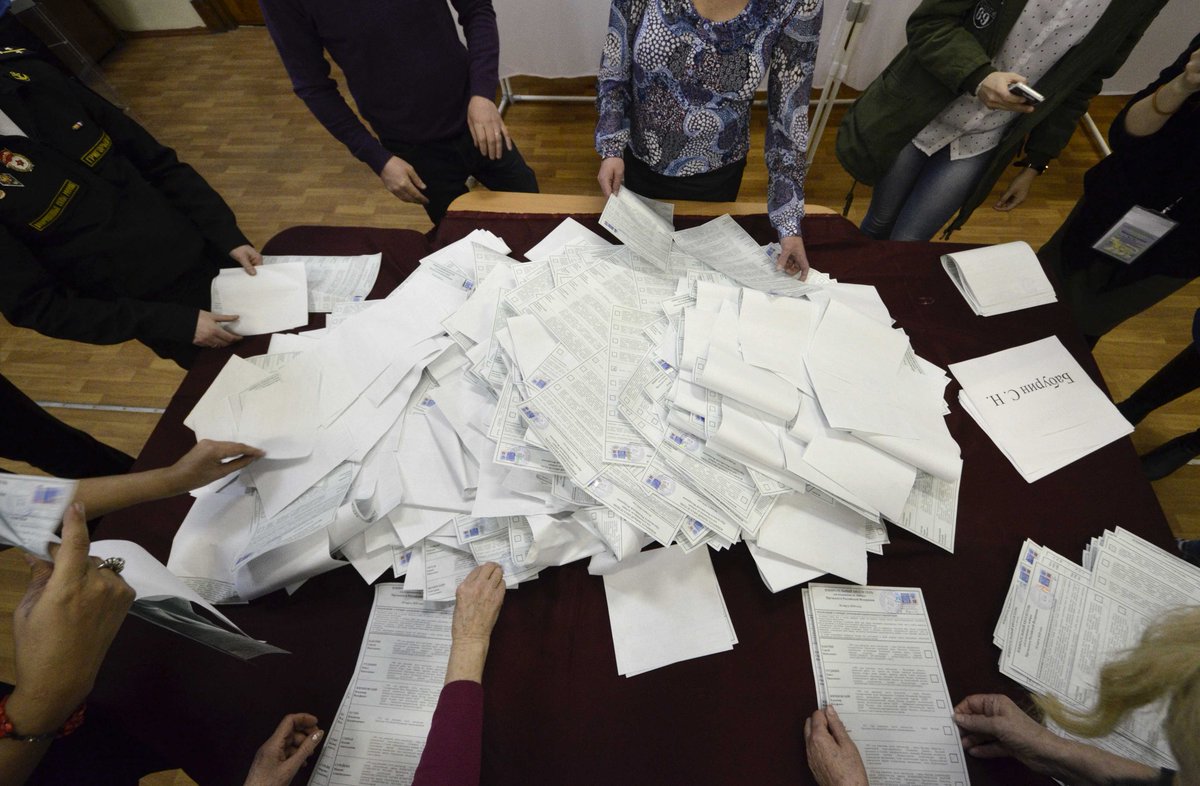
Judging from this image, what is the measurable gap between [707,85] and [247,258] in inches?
45.7

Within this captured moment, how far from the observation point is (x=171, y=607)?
0.68 m

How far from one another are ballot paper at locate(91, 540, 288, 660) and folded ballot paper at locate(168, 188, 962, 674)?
103mm

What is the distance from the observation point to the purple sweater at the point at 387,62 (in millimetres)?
1145

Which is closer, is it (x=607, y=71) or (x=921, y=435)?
(x=921, y=435)

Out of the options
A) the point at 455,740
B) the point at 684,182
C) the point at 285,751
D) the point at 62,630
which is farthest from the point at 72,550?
the point at 684,182

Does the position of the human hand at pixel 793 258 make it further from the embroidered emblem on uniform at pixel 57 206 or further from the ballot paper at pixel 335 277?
the embroidered emblem on uniform at pixel 57 206

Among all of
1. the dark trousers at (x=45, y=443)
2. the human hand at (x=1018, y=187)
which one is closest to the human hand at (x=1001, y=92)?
the human hand at (x=1018, y=187)

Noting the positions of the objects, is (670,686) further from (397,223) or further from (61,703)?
(397,223)

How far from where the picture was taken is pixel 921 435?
87cm

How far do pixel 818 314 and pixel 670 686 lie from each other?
723mm

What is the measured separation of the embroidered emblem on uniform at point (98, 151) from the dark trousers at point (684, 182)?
1178 millimetres

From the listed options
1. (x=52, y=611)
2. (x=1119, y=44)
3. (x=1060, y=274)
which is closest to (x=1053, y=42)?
(x=1119, y=44)

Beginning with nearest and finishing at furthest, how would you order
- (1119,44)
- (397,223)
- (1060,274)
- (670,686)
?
(670,686) → (1119,44) → (1060,274) → (397,223)

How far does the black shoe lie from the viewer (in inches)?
56.5
